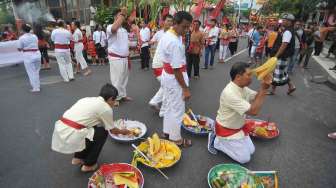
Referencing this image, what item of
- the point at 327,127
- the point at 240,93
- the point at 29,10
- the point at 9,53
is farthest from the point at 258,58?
the point at 29,10

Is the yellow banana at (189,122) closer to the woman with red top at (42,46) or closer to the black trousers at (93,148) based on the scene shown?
the black trousers at (93,148)

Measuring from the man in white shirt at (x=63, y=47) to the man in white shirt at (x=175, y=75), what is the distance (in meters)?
4.71

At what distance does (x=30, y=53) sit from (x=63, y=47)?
3.28 ft

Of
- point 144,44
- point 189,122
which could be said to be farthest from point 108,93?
point 144,44

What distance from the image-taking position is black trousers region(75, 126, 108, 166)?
2.90 metres

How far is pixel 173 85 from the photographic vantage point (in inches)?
130

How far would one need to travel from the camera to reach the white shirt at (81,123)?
2.65m

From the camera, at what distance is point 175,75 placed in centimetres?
320

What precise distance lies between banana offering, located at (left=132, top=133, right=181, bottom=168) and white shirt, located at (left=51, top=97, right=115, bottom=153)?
2.47ft

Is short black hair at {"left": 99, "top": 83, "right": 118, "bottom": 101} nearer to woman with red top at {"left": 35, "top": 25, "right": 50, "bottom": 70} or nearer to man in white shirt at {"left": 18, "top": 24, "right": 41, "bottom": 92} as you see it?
man in white shirt at {"left": 18, "top": 24, "right": 41, "bottom": 92}

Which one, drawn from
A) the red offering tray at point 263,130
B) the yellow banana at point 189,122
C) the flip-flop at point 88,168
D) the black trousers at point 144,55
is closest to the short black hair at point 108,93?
the flip-flop at point 88,168

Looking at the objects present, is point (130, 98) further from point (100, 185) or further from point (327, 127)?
point (327, 127)

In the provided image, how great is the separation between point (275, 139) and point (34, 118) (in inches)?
184

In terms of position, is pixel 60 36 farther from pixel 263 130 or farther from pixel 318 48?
pixel 318 48
